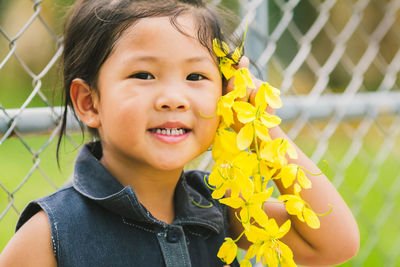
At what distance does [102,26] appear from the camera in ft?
3.42

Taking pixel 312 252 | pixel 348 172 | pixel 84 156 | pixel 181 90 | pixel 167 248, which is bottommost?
pixel 348 172

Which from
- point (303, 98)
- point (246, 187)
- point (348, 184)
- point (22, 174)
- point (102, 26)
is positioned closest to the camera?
point (246, 187)

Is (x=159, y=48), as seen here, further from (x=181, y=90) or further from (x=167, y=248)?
(x=167, y=248)

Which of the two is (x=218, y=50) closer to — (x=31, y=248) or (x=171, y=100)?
(x=171, y=100)

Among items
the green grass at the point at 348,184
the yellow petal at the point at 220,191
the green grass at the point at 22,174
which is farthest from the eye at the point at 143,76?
the green grass at the point at 22,174

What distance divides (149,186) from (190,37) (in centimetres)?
31

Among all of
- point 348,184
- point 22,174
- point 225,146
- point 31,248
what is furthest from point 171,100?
point 348,184

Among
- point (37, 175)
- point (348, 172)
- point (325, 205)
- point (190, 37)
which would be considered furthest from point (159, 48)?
point (348, 172)

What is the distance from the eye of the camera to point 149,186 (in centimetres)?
112

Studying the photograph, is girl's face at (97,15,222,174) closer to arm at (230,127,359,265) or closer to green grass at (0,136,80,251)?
arm at (230,127,359,265)

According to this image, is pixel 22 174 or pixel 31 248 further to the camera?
pixel 22 174

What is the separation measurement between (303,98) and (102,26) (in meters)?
0.64

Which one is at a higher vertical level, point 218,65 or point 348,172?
point 218,65

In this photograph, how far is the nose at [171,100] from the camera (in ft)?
3.18
